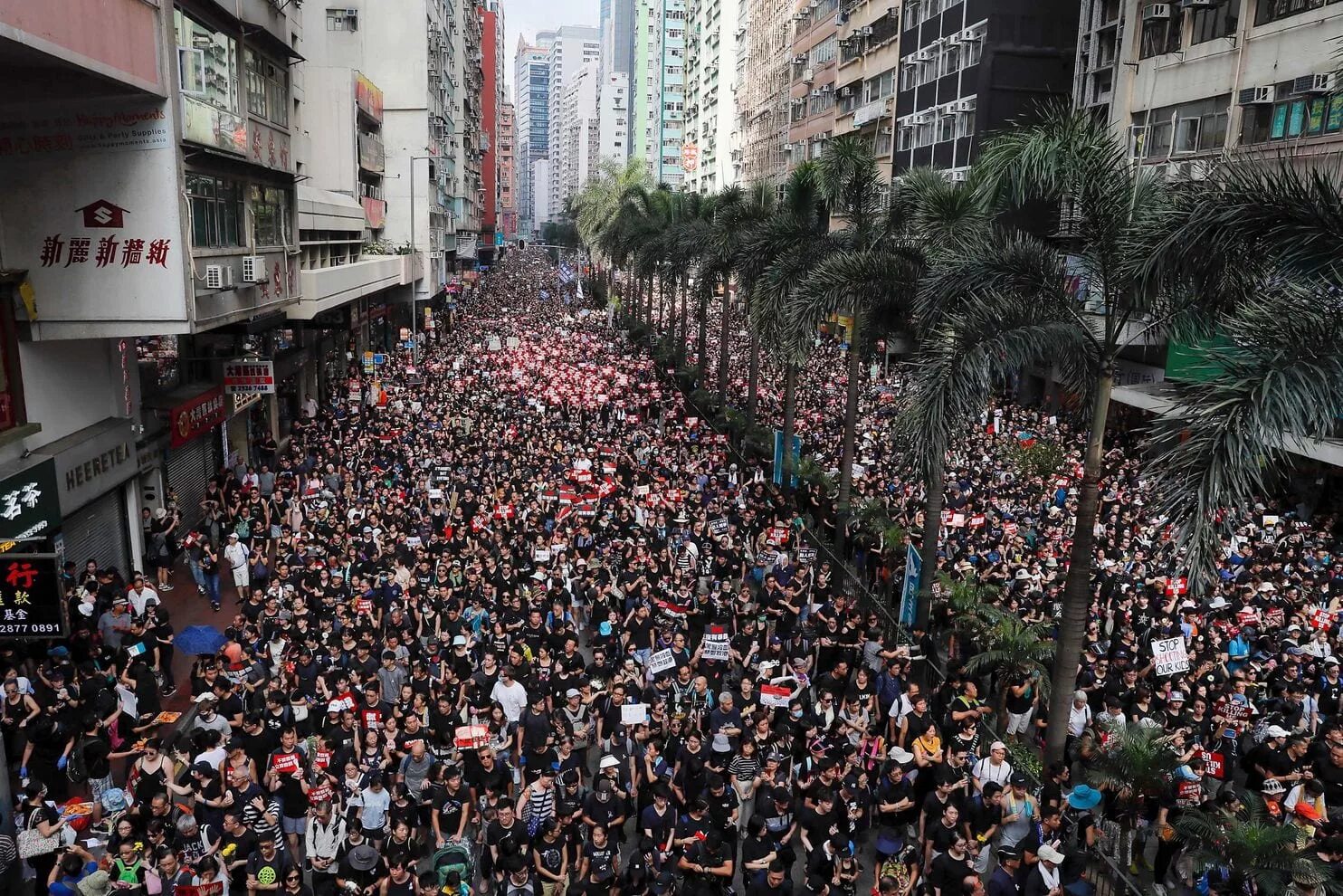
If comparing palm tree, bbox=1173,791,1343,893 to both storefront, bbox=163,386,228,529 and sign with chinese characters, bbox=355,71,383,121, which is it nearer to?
storefront, bbox=163,386,228,529

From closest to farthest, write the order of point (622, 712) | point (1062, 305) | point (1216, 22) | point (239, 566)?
point (622, 712)
point (1062, 305)
point (239, 566)
point (1216, 22)

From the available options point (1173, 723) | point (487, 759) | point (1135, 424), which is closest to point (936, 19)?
point (1135, 424)

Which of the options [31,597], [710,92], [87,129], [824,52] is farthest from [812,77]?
[31,597]

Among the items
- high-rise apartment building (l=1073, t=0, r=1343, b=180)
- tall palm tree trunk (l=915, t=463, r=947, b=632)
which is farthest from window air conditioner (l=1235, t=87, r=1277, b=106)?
tall palm tree trunk (l=915, t=463, r=947, b=632)

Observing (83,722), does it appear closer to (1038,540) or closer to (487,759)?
(487,759)

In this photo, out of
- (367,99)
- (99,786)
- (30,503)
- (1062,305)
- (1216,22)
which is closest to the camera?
(99,786)

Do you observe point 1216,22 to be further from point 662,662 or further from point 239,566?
point 239,566
